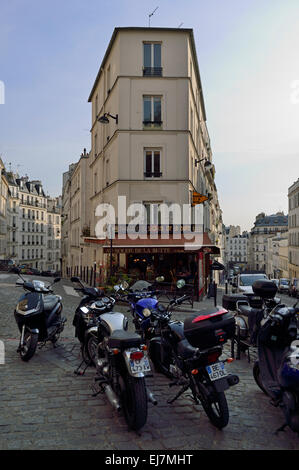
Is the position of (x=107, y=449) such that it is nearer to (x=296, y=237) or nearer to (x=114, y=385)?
(x=114, y=385)

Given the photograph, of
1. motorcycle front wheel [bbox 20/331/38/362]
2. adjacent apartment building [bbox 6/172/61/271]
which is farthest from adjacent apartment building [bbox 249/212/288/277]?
motorcycle front wheel [bbox 20/331/38/362]

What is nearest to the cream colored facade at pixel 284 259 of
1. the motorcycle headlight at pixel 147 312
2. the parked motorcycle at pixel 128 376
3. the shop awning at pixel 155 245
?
the shop awning at pixel 155 245

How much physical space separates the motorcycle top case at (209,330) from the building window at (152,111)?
15.8 metres

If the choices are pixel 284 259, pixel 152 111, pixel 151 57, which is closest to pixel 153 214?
pixel 152 111

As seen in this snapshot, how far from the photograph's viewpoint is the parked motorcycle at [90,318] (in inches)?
220

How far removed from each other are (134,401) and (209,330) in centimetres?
105

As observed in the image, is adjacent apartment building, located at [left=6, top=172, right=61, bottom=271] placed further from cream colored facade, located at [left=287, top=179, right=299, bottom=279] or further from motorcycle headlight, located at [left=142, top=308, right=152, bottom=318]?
motorcycle headlight, located at [left=142, top=308, right=152, bottom=318]

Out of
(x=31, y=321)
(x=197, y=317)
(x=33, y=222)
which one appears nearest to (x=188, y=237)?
(x=31, y=321)

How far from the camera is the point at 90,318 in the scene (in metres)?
5.95

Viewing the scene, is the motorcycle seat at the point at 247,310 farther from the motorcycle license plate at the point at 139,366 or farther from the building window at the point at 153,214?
the building window at the point at 153,214

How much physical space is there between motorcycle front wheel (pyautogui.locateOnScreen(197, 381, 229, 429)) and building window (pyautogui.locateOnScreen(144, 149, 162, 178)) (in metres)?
15.3

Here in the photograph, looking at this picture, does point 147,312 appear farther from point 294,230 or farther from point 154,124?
point 294,230

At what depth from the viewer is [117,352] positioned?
3873mm
